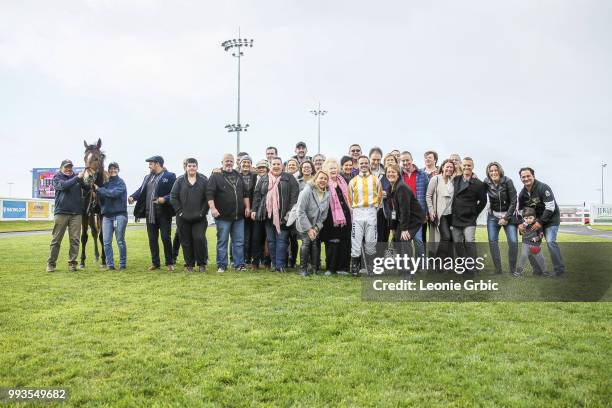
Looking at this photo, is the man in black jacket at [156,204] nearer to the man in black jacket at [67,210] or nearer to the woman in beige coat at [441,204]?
the man in black jacket at [67,210]

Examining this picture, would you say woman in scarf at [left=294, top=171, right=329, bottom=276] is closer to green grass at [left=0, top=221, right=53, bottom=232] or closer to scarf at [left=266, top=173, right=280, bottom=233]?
scarf at [left=266, top=173, right=280, bottom=233]

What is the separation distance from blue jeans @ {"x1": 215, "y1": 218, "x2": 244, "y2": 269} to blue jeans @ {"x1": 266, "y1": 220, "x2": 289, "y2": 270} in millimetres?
531

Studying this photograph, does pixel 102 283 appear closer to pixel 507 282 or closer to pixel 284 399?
pixel 284 399

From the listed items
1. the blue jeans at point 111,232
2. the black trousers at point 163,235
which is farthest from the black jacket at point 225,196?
the blue jeans at point 111,232

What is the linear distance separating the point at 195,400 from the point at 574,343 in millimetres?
3289

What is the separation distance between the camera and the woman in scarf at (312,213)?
8.49m

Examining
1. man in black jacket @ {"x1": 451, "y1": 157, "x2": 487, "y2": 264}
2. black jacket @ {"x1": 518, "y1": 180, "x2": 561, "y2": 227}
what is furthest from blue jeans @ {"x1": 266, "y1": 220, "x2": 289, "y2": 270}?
black jacket @ {"x1": 518, "y1": 180, "x2": 561, "y2": 227}

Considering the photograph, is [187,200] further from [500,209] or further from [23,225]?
[23,225]

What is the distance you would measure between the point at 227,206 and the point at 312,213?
1652 mm

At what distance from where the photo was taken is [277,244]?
9.16 metres

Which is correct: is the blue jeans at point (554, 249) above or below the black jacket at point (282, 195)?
below

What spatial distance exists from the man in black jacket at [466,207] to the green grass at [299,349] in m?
2.30

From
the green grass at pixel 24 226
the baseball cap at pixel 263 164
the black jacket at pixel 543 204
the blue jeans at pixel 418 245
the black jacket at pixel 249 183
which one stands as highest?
the baseball cap at pixel 263 164

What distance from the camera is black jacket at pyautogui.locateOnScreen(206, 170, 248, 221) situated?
358 inches
